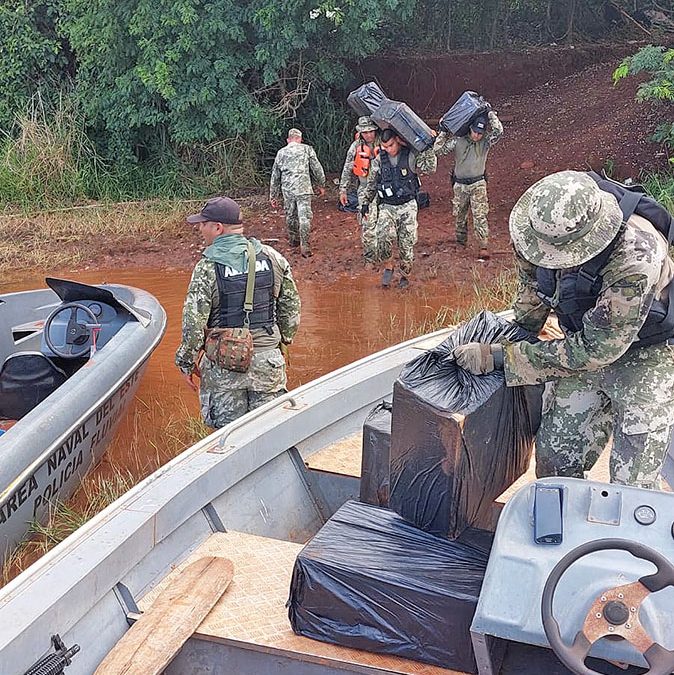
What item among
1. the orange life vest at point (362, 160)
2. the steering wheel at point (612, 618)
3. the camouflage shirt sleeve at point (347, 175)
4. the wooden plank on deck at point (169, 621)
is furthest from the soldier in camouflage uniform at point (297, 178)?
the steering wheel at point (612, 618)

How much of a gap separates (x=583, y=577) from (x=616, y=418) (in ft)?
3.60

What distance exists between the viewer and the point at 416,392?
2824 millimetres

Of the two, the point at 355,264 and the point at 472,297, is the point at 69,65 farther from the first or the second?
the point at 472,297

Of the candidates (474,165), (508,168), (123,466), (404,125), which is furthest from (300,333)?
(508,168)

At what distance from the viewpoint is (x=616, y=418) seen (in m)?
3.17

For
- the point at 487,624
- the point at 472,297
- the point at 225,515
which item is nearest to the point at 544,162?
the point at 472,297

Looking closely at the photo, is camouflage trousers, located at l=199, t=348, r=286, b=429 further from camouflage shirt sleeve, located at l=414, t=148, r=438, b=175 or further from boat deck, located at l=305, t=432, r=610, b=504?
camouflage shirt sleeve, located at l=414, t=148, r=438, b=175

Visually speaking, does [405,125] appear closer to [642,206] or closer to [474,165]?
[474,165]

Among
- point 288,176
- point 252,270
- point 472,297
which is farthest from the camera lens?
point 288,176

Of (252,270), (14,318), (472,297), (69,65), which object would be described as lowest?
(472,297)

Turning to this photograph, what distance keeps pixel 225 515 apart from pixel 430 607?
1158mm

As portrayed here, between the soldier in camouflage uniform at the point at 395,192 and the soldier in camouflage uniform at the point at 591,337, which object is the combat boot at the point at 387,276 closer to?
the soldier in camouflage uniform at the point at 395,192

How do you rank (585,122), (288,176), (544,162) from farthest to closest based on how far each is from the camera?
(585,122)
(544,162)
(288,176)

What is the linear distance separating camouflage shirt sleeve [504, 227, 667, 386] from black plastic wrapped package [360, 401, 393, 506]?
63 cm
